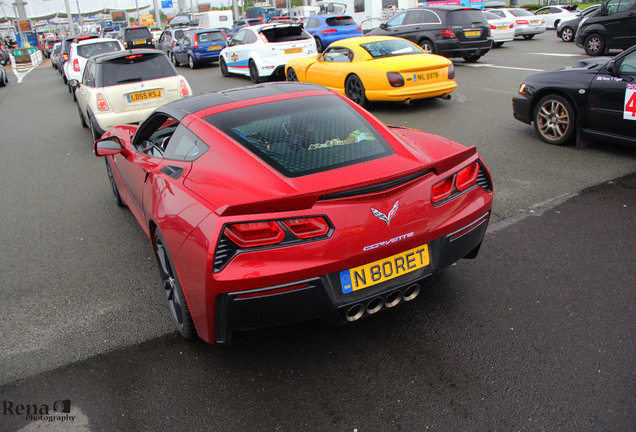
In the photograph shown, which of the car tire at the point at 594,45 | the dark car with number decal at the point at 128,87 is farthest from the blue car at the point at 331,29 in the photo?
the dark car with number decal at the point at 128,87

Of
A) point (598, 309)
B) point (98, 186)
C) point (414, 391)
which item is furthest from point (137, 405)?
point (98, 186)

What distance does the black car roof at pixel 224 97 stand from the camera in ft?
11.4

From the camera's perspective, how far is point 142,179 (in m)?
3.73

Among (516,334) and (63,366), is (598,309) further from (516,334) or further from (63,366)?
(63,366)

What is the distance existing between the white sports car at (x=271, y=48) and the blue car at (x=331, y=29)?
4.93 meters

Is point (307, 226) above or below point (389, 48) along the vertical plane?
below

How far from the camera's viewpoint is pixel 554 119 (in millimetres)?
6688

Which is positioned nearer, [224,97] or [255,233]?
[255,233]

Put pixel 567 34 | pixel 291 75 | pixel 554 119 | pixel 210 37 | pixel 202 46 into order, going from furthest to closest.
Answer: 1. pixel 567 34
2. pixel 210 37
3. pixel 202 46
4. pixel 291 75
5. pixel 554 119

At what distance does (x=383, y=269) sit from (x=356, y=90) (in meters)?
7.54

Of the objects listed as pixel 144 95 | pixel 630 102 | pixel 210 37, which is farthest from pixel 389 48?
pixel 210 37

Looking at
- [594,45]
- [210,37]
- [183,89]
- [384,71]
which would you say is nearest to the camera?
[183,89]

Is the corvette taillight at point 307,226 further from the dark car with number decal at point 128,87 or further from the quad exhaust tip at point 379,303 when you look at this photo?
the dark car with number decal at point 128,87
